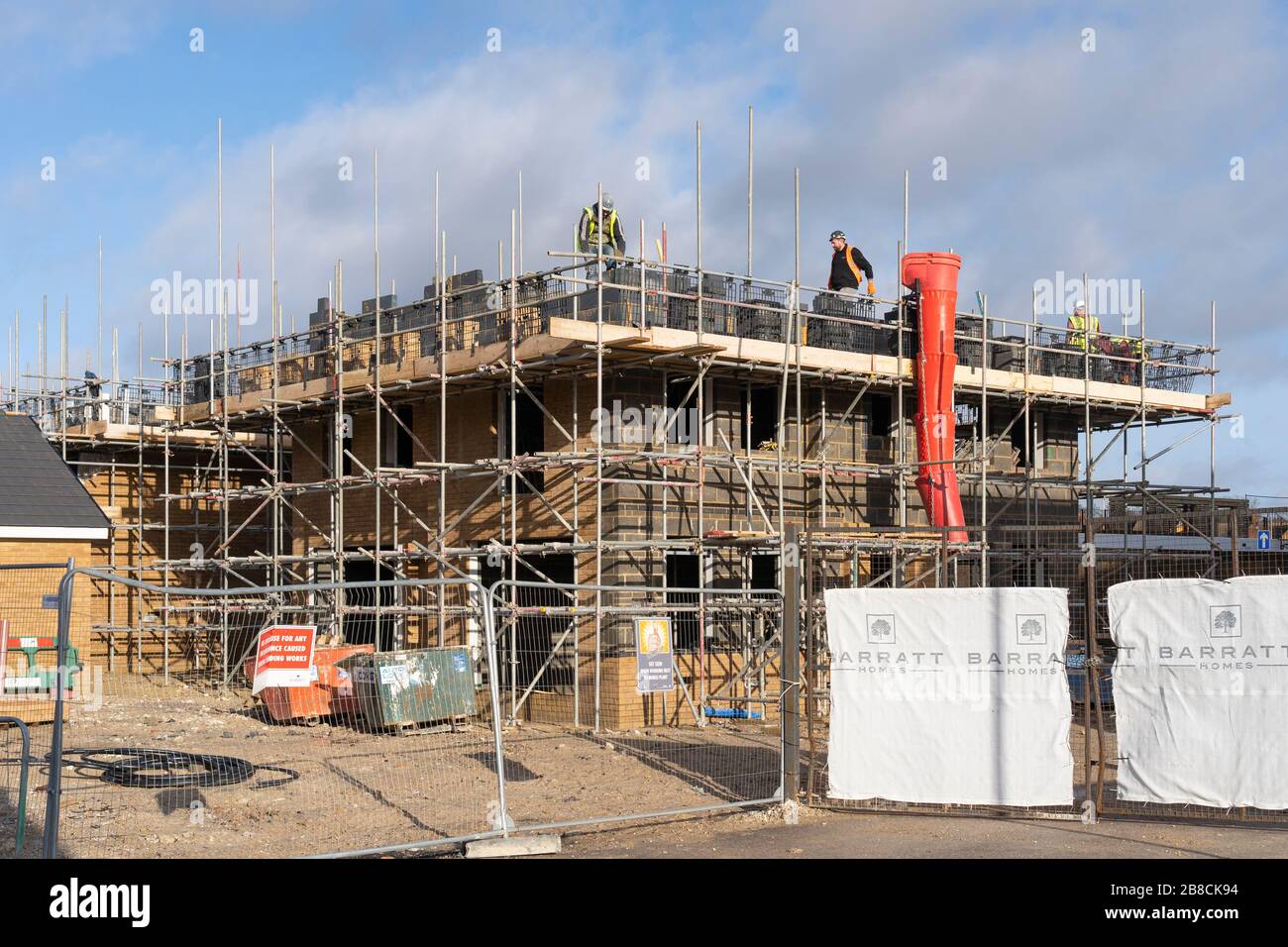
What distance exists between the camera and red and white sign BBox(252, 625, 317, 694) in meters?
19.9

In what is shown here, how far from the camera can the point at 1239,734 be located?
450 inches

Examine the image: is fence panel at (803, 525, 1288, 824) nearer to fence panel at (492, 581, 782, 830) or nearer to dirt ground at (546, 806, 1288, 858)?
dirt ground at (546, 806, 1288, 858)

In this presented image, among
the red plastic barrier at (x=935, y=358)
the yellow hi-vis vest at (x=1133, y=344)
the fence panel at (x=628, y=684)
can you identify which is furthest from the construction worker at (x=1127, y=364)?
the fence panel at (x=628, y=684)

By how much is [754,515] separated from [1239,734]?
12.0 metres

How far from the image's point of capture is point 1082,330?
26188 mm

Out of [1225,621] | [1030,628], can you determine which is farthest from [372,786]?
[1225,621]

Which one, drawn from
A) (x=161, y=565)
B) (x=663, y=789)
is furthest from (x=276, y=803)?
(x=161, y=565)

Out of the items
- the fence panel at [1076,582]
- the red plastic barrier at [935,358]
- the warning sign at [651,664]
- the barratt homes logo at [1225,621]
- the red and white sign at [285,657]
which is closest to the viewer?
the barratt homes logo at [1225,621]

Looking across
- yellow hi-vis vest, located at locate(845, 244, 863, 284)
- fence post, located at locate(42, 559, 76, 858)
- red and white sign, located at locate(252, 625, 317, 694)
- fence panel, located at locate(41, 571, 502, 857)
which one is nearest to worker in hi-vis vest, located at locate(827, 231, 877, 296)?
yellow hi-vis vest, located at locate(845, 244, 863, 284)

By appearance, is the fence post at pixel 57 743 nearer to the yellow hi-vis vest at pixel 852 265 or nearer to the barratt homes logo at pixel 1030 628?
the barratt homes logo at pixel 1030 628

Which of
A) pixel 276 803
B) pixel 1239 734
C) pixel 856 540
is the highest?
pixel 856 540

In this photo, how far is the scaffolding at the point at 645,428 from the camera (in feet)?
69.7

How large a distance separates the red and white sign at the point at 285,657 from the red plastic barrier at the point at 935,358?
1007 centimetres
